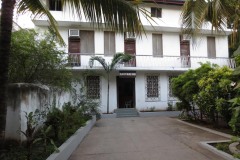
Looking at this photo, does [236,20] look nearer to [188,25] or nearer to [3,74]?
[188,25]

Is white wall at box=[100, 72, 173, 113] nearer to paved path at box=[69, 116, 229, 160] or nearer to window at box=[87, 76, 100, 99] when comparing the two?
window at box=[87, 76, 100, 99]

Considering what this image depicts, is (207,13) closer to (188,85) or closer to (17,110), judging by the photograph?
(188,85)

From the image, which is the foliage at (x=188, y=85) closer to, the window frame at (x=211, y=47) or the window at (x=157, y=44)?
the window at (x=157, y=44)

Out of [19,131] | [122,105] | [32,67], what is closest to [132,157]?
[19,131]

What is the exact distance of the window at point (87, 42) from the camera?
18.6 metres

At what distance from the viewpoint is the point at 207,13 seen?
302 inches

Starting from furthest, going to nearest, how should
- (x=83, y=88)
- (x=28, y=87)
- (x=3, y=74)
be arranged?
(x=83, y=88) → (x=28, y=87) → (x=3, y=74)

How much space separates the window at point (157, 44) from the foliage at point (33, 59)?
11.2 m

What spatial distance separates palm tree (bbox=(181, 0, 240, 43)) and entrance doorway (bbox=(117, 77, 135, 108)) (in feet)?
40.9

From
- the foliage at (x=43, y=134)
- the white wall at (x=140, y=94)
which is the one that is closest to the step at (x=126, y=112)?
the white wall at (x=140, y=94)

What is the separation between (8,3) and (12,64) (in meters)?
3.40

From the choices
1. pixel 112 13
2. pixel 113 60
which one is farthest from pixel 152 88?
pixel 112 13

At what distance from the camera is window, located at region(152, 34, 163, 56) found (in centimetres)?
1962

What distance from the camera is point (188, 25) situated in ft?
24.5
